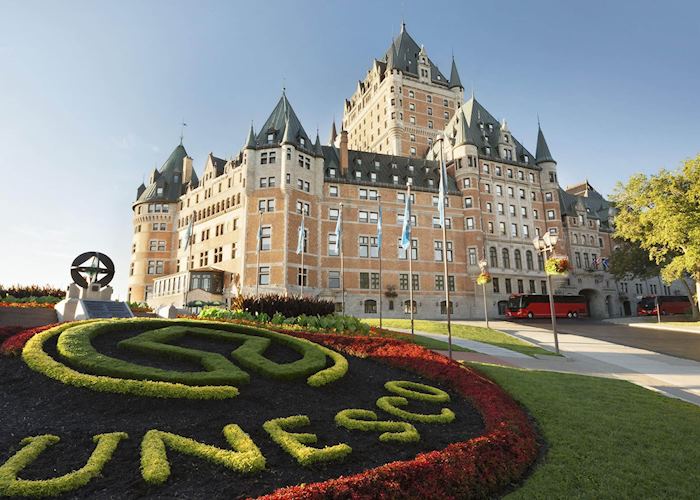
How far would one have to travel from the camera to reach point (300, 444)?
19.4 ft

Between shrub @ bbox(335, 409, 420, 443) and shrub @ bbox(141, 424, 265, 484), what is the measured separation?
1.80 meters

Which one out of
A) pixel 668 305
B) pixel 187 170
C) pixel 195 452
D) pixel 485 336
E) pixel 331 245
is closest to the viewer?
pixel 195 452

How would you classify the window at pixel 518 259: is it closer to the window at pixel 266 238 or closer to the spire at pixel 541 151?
the spire at pixel 541 151

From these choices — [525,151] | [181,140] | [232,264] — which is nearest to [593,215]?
[525,151]

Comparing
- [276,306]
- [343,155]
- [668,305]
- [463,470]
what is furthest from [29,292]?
[668,305]

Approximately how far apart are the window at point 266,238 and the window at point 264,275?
2422 mm

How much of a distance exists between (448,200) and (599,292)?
104 feet

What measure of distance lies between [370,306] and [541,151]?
Result: 3840 centimetres

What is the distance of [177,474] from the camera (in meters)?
5.12

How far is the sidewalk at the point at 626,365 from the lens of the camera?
40.0ft

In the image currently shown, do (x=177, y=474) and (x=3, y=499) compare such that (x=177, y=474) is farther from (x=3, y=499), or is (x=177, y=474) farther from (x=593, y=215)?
(x=593, y=215)

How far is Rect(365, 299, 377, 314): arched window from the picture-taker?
47.0 metres

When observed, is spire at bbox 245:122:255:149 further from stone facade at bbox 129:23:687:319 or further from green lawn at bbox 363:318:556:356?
green lawn at bbox 363:318:556:356

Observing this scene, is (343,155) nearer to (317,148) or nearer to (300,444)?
(317,148)
